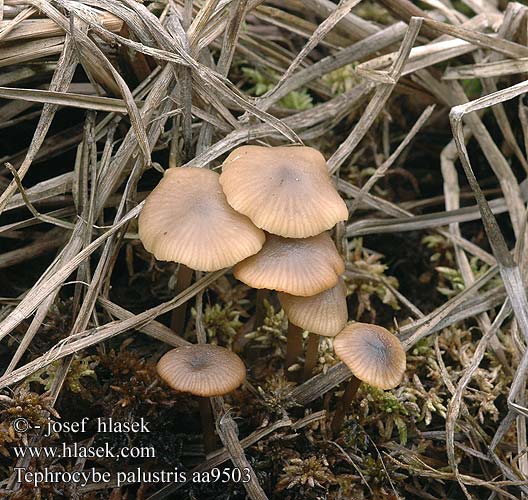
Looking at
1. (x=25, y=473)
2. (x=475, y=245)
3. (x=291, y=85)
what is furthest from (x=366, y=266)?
(x=25, y=473)

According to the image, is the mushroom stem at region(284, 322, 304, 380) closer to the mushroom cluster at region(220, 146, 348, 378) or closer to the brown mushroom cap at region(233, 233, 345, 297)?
the mushroom cluster at region(220, 146, 348, 378)

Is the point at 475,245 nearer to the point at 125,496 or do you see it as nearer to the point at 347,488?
the point at 347,488

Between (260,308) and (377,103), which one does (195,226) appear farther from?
(377,103)

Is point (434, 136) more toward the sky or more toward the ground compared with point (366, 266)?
more toward the sky

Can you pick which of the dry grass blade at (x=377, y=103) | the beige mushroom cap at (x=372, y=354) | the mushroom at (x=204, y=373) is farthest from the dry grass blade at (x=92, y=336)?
the dry grass blade at (x=377, y=103)

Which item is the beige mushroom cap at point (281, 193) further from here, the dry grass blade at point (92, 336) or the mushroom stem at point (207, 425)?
the mushroom stem at point (207, 425)

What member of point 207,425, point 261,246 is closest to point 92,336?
point 207,425
